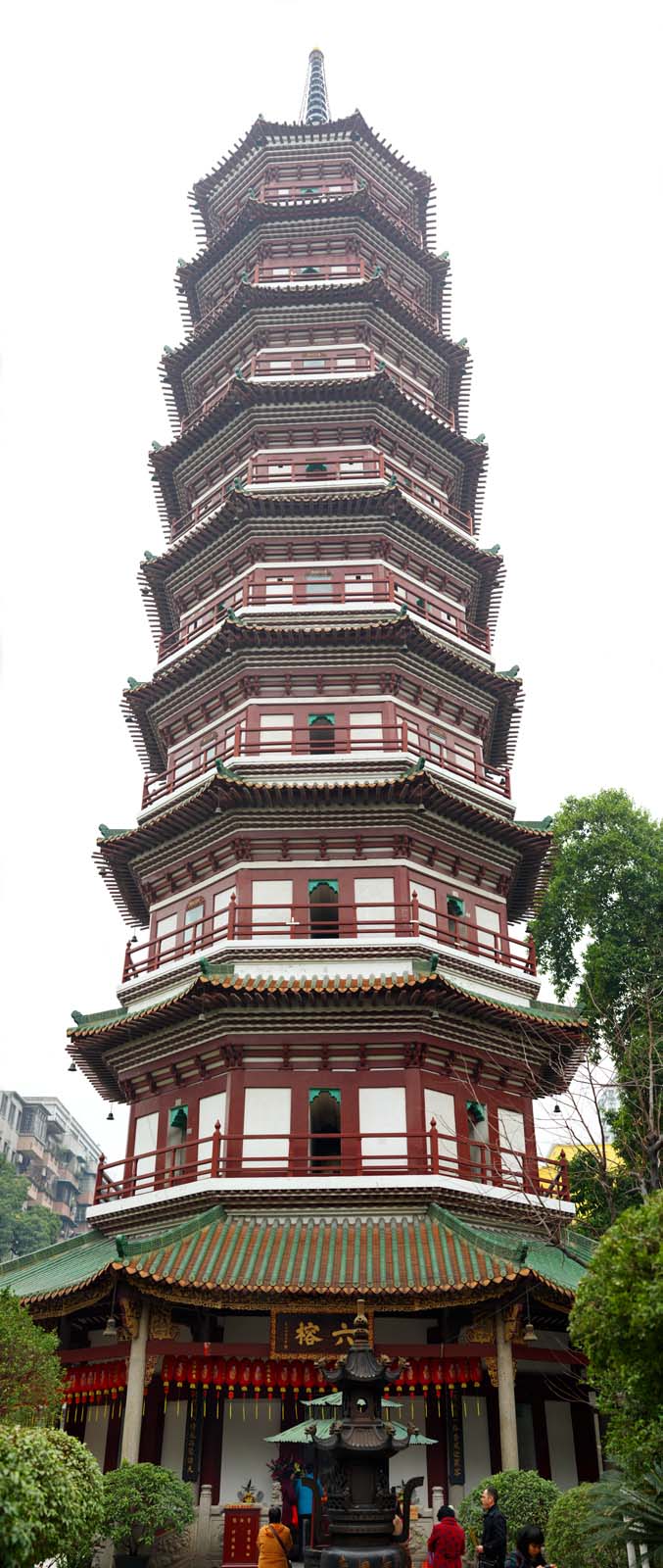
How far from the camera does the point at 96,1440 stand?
20.3 metres

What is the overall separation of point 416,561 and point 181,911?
968 centimetres

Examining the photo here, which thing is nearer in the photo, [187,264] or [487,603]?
[487,603]

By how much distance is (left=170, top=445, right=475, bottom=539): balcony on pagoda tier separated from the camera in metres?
27.8

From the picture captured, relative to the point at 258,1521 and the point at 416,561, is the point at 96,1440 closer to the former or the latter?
the point at 258,1521

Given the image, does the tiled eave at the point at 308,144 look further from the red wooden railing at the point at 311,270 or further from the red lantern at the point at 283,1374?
the red lantern at the point at 283,1374

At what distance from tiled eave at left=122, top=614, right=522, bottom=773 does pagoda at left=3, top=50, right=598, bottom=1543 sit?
11 cm

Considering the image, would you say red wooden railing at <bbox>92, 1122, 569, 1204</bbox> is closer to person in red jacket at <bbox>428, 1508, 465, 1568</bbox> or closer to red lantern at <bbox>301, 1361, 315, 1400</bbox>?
red lantern at <bbox>301, 1361, 315, 1400</bbox>

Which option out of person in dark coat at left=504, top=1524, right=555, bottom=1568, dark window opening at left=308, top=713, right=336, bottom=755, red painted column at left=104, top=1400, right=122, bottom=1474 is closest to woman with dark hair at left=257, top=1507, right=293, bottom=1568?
person in dark coat at left=504, top=1524, right=555, bottom=1568

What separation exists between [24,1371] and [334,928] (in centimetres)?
931

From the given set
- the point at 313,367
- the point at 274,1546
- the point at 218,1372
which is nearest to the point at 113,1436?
the point at 218,1372

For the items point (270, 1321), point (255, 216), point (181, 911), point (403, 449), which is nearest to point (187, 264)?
point (255, 216)

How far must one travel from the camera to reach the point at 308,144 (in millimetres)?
33469

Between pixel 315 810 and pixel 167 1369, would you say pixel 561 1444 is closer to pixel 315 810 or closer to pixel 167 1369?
pixel 167 1369

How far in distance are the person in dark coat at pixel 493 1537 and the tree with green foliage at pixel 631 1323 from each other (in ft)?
4.71
